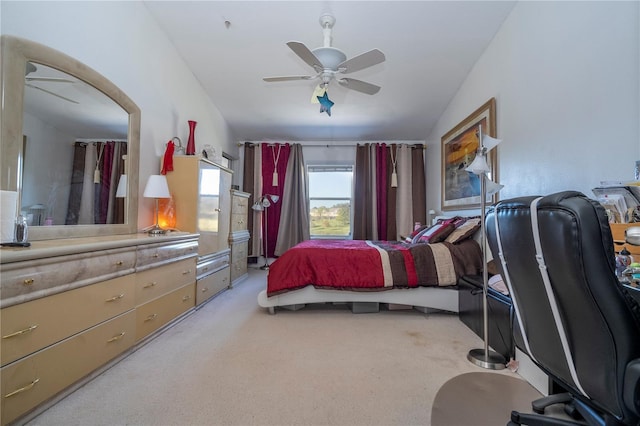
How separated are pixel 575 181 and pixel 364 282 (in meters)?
1.77

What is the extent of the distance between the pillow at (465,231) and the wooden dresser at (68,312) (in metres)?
2.70

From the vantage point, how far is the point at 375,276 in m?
2.83

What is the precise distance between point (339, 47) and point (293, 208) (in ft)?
10.1

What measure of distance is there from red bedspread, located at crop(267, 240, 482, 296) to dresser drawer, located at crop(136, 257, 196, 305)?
77 cm

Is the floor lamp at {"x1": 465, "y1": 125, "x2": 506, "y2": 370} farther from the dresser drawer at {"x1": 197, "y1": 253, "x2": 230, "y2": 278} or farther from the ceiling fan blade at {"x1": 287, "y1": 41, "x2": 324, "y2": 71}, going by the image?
the dresser drawer at {"x1": 197, "y1": 253, "x2": 230, "y2": 278}

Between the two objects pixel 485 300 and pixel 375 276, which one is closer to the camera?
pixel 485 300

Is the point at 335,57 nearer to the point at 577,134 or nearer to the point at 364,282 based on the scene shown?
the point at 577,134

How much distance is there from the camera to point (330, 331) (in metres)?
2.50

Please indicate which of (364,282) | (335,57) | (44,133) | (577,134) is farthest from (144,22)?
(577,134)

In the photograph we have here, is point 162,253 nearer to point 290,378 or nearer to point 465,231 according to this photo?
point 290,378

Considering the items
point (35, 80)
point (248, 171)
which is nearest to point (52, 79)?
point (35, 80)

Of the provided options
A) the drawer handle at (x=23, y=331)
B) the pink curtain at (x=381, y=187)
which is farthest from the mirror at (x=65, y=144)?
the pink curtain at (x=381, y=187)

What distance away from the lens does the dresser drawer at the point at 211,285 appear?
3.04 meters

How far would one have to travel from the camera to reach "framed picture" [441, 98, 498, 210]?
3051 millimetres
